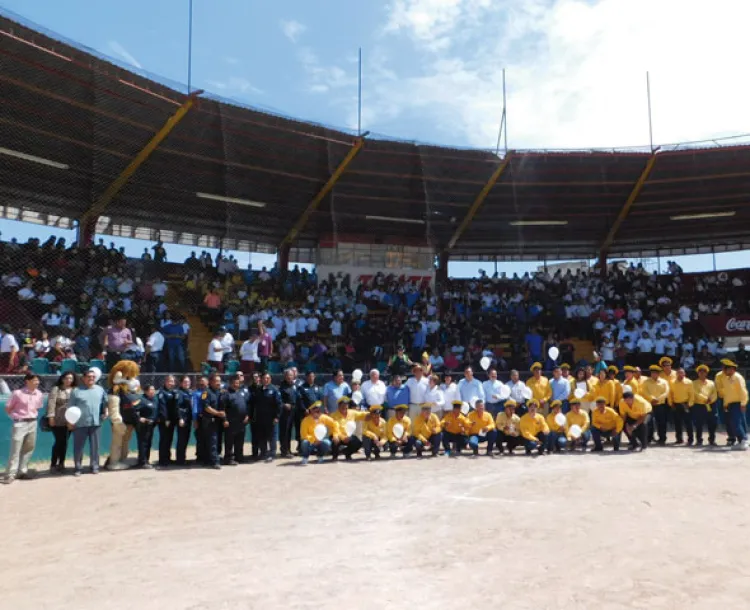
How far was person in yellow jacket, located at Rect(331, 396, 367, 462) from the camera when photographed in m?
11.4

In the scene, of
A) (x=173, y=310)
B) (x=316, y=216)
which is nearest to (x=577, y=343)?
(x=316, y=216)

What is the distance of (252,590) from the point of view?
4527 mm

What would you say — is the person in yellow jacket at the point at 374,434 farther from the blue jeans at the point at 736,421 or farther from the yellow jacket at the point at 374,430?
the blue jeans at the point at 736,421

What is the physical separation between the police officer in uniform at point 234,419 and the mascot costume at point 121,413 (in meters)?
1.49

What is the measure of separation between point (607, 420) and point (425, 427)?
3419 mm

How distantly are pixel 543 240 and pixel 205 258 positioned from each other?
15889 millimetres

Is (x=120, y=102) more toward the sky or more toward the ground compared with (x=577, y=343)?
more toward the sky

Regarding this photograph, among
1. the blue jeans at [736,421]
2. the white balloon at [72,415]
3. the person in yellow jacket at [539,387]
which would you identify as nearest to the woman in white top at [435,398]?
the person in yellow jacket at [539,387]

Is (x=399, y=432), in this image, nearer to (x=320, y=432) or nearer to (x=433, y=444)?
(x=433, y=444)

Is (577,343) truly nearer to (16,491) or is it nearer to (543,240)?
(543,240)

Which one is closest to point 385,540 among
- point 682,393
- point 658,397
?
point 658,397

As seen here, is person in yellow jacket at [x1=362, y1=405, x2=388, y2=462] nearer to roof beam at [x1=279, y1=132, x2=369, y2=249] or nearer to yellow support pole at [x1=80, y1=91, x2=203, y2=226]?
yellow support pole at [x1=80, y1=91, x2=203, y2=226]

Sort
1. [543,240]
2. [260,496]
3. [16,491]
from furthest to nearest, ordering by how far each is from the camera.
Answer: [543,240], [16,491], [260,496]

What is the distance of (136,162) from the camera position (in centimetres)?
2064
